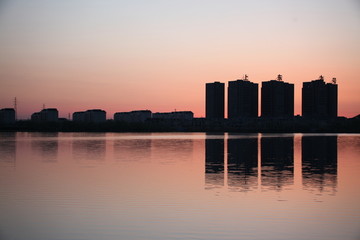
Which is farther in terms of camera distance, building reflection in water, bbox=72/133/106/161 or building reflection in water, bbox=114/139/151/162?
building reflection in water, bbox=72/133/106/161

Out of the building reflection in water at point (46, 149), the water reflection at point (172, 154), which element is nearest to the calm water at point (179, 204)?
the water reflection at point (172, 154)

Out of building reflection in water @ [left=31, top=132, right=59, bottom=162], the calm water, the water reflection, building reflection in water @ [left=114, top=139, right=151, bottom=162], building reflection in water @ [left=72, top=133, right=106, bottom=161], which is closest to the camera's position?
the calm water

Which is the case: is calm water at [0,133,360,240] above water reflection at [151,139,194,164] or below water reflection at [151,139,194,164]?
below

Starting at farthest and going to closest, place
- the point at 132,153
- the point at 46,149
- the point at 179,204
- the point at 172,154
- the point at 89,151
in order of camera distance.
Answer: the point at 46,149 < the point at 89,151 < the point at 132,153 < the point at 172,154 < the point at 179,204

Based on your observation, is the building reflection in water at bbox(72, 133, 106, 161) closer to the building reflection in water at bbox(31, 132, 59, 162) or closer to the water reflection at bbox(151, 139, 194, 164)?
the building reflection in water at bbox(31, 132, 59, 162)

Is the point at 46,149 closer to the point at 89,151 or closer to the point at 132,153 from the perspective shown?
the point at 89,151

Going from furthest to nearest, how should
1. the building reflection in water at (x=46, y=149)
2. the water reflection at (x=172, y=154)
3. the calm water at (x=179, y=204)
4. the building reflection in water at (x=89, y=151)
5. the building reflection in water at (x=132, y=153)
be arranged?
the building reflection in water at (x=89, y=151) < the building reflection in water at (x=132, y=153) < the building reflection in water at (x=46, y=149) < the water reflection at (x=172, y=154) < the calm water at (x=179, y=204)

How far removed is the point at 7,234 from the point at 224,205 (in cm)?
893

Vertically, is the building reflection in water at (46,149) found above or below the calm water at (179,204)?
above

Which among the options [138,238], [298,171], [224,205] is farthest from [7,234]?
[298,171]

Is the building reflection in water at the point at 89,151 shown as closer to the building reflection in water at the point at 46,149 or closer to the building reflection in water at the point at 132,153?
the building reflection in water at the point at 132,153

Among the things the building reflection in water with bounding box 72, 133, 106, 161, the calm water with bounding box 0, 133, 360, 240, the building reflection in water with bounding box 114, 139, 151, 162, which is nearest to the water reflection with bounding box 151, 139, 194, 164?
the building reflection in water with bounding box 114, 139, 151, 162

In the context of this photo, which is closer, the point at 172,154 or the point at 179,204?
the point at 179,204

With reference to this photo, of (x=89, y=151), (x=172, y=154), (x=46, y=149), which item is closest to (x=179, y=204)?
(x=172, y=154)
